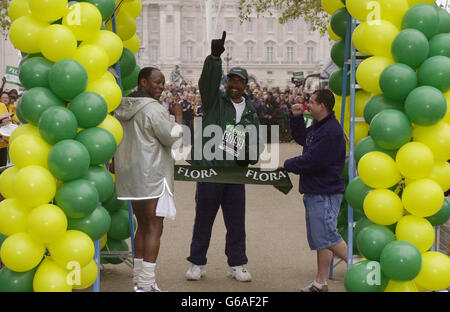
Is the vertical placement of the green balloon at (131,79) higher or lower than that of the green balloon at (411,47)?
lower

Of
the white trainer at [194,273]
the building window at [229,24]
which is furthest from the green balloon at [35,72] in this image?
the building window at [229,24]

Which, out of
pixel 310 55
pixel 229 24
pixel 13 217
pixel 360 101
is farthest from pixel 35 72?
pixel 310 55

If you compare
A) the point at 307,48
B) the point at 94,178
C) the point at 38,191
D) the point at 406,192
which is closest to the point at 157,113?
the point at 94,178

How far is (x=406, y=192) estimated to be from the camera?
15.5 ft

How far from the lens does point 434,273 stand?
15.2 ft

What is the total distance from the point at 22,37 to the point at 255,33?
96275 mm

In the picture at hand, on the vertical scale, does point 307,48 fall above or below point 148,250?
above

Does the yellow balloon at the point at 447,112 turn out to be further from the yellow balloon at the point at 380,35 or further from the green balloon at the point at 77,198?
the green balloon at the point at 77,198

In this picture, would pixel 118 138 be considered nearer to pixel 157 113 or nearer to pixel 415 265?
pixel 157 113

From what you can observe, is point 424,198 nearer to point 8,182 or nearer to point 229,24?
point 8,182

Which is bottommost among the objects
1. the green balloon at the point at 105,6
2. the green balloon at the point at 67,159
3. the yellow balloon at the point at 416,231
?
the yellow balloon at the point at 416,231

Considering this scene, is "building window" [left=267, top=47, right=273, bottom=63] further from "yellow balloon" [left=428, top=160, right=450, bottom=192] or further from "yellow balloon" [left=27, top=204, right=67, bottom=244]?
"yellow balloon" [left=27, top=204, right=67, bottom=244]

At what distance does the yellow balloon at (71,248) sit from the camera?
4652 mm

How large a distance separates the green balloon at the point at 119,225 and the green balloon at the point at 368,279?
2484 mm
